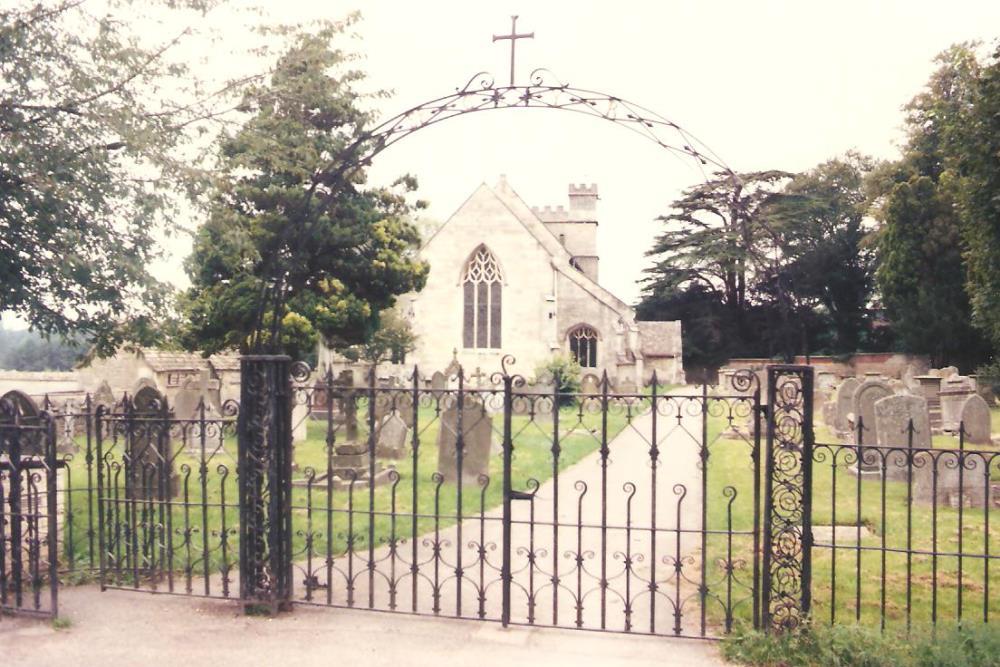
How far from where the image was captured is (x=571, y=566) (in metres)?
8.46

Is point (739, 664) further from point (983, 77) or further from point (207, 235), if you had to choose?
point (983, 77)

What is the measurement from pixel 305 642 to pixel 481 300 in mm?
31763

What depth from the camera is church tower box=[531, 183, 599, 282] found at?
56.1m

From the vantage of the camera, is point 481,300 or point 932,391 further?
point 481,300

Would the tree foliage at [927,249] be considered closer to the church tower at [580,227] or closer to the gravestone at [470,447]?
the church tower at [580,227]

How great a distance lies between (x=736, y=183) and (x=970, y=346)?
34.8 m

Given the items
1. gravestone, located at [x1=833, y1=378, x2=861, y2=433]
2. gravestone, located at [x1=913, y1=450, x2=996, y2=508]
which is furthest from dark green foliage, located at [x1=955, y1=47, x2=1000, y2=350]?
gravestone, located at [x1=833, y1=378, x2=861, y2=433]

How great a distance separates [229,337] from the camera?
70.8 feet

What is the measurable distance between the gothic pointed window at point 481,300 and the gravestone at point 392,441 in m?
22.0

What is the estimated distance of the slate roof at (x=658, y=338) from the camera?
4762 cm

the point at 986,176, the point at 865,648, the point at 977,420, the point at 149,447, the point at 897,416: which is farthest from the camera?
the point at 977,420

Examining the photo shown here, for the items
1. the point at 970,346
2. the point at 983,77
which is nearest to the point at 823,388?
the point at 970,346

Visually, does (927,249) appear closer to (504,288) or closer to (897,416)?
(504,288)

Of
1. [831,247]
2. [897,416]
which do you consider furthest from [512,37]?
[831,247]
